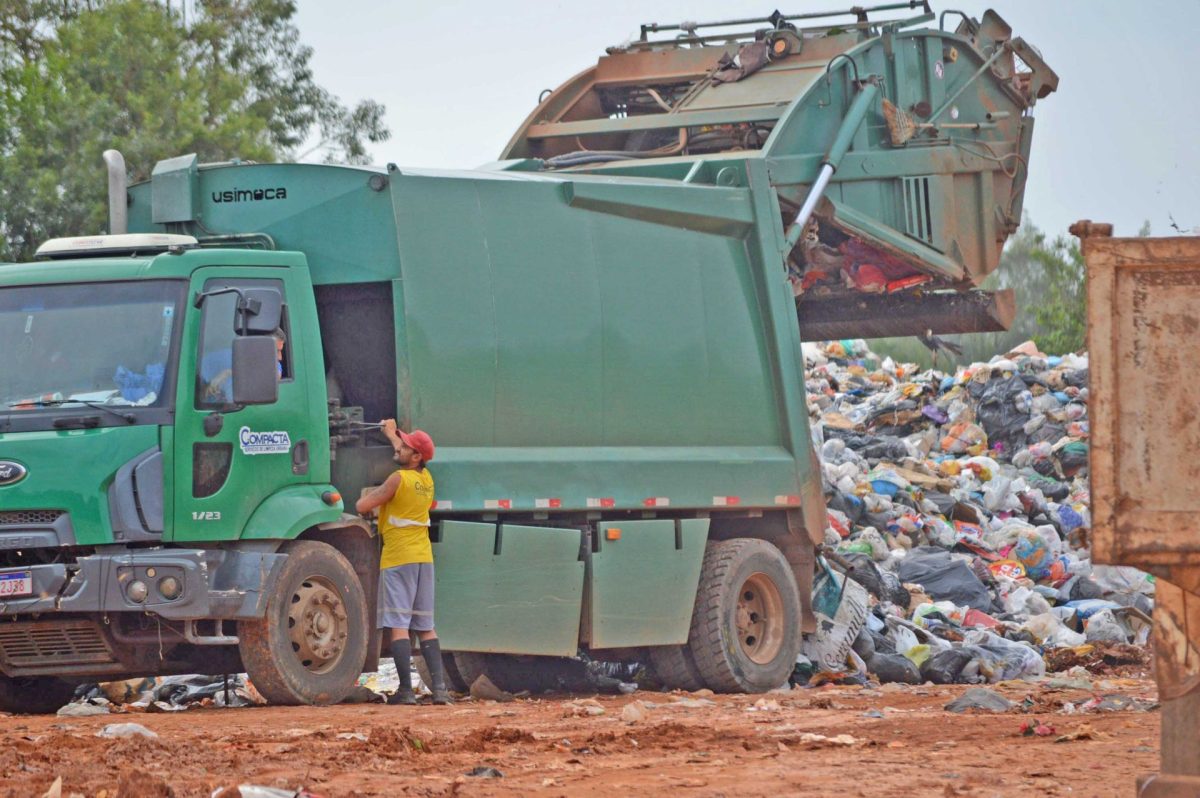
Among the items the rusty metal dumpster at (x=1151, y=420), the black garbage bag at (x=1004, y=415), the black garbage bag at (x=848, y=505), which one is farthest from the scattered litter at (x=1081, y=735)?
the black garbage bag at (x=1004, y=415)

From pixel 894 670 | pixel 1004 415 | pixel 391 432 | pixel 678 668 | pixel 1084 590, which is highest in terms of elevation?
pixel 391 432

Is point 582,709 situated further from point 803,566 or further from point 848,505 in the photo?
point 848,505

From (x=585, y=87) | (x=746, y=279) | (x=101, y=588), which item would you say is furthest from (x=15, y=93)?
(x=101, y=588)

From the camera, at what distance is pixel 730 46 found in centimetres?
1207

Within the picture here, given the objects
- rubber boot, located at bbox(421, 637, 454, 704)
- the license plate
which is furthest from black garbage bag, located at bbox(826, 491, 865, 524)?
the license plate

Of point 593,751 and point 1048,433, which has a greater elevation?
point 1048,433

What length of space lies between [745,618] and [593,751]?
408 centimetres

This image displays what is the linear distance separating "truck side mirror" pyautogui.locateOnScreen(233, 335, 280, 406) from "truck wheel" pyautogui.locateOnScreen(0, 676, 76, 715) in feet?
6.27

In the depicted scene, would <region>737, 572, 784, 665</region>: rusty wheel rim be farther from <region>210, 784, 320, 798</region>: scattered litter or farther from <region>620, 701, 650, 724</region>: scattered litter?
<region>210, 784, 320, 798</region>: scattered litter

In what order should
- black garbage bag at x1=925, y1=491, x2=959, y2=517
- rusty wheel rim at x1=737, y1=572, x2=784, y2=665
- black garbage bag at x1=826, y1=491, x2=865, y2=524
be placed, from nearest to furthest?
rusty wheel rim at x1=737, y1=572, x2=784, y2=665 → black garbage bag at x1=826, y1=491, x2=865, y2=524 → black garbage bag at x1=925, y1=491, x2=959, y2=517

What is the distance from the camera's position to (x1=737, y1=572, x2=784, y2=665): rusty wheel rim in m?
10.6

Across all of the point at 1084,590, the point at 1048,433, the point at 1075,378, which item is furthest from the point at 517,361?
the point at 1075,378

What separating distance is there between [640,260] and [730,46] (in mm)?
2557

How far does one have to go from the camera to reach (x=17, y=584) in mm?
7949
